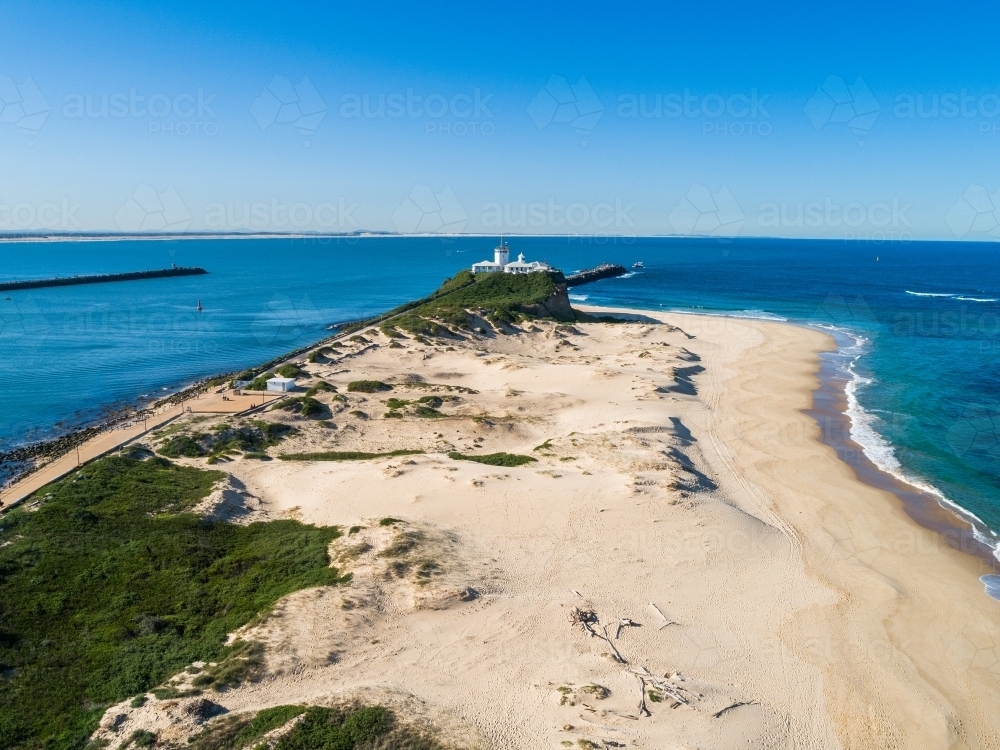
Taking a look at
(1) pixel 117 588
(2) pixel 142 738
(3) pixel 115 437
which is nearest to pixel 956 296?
(3) pixel 115 437

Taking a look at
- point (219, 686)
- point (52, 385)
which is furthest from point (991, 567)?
point (52, 385)

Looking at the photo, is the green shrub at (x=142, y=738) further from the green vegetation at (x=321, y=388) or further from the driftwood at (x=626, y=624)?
the green vegetation at (x=321, y=388)

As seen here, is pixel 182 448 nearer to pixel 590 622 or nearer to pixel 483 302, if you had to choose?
pixel 590 622

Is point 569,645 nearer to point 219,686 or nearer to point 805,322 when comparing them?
point 219,686

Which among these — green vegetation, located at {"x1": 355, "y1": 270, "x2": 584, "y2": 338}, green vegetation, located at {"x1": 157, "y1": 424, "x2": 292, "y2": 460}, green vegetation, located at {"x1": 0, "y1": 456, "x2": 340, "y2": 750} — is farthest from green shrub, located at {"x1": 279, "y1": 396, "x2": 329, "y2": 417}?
green vegetation, located at {"x1": 355, "y1": 270, "x2": 584, "y2": 338}

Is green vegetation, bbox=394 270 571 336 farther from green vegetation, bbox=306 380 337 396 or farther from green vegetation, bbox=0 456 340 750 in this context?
green vegetation, bbox=0 456 340 750

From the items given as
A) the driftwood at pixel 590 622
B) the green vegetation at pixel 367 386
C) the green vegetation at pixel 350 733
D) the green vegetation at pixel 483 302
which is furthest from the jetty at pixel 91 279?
the driftwood at pixel 590 622
